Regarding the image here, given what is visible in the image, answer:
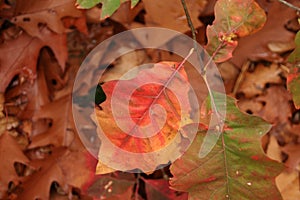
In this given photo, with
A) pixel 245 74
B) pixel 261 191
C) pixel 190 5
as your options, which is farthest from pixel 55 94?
pixel 261 191

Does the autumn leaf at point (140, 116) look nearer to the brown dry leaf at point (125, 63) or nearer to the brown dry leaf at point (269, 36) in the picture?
the brown dry leaf at point (125, 63)

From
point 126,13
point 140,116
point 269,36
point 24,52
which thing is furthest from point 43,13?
point 269,36

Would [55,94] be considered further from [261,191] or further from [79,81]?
[261,191]

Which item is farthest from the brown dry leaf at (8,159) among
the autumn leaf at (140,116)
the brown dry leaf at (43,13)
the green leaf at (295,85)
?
the green leaf at (295,85)

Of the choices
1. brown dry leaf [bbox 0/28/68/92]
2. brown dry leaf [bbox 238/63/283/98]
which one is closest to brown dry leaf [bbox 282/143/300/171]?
brown dry leaf [bbox 238/63/283/98]

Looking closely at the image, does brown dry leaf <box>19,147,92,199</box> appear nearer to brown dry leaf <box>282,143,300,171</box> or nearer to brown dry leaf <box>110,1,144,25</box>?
brown dry leaf <box>110,1,144,25</box>

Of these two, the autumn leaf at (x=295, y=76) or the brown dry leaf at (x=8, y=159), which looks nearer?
the autumn leaf at (x=295, y=76)

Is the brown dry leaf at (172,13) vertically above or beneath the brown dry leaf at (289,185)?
above
